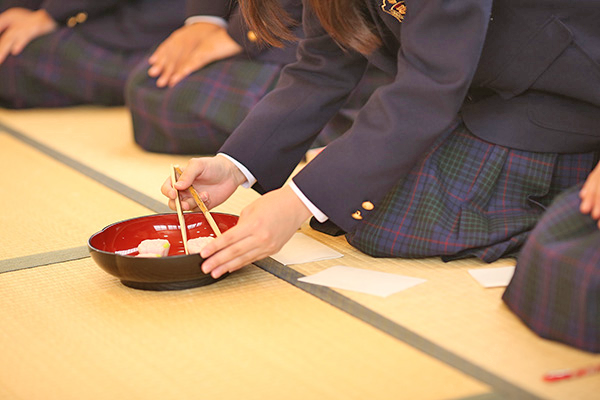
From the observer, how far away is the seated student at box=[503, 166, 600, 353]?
49.6 inches

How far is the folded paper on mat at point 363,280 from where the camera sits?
60.2 inches

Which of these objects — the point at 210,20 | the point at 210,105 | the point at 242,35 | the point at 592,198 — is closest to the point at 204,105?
the point at 210,105

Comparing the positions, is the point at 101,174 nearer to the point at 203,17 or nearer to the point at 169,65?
the point at 169,65

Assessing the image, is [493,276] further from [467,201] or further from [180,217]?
[180,217]

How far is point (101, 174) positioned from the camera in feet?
8.33

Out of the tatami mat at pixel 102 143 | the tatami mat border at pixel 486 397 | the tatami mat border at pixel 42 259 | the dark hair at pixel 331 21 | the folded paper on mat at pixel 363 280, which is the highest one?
the dark hair at pixel 331 21

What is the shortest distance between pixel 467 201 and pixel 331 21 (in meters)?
0.50

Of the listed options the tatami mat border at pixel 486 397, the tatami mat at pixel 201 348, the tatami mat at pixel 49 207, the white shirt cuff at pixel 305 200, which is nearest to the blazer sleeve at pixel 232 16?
the tatami mat at pixel 49 207

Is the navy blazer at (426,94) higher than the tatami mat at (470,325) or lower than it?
higher

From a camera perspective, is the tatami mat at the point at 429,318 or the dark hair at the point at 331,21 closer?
the tatami mat at the point at 429,318

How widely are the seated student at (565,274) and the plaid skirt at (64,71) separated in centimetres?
263

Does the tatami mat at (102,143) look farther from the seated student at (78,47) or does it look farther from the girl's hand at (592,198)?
the girl's hand at (592,198)

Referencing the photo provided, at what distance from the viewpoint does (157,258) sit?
1.46m

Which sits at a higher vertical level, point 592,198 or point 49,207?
point 592,198
